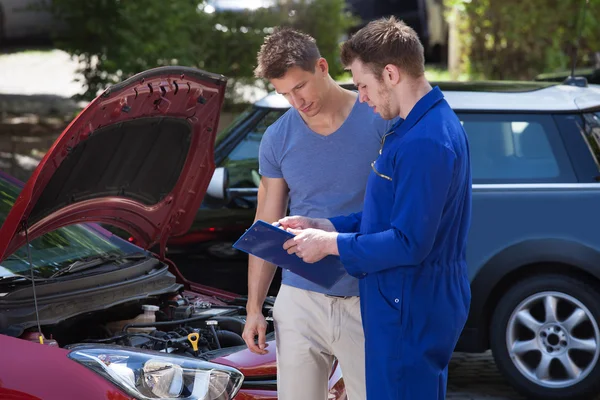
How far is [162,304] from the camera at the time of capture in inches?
186

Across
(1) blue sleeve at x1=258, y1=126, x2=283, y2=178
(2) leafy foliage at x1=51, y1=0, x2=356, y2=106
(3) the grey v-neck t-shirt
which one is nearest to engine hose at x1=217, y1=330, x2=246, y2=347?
(3) the grey v-neck t-shirt

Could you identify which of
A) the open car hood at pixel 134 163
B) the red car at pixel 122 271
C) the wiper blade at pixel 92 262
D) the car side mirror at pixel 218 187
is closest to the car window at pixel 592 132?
the car side mirror at pixel 218 187

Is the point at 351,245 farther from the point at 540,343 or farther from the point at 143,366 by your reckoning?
the point at 540,343

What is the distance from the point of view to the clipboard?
10.8 feet

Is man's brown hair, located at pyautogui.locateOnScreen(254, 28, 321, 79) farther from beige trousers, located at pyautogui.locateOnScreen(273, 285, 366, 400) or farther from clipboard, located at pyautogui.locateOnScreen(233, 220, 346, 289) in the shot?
beige trousers, located at pyautogui.locateOnScreen(273, 285, 366, 400)

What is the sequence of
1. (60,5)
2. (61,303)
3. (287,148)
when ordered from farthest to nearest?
(60,5), (61,303), (287,148)

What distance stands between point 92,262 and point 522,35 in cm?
1118

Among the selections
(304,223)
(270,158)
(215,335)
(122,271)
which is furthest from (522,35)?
(304,223)

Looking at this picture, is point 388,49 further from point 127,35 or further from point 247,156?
point 127,35

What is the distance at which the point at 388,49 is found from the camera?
3102 mm

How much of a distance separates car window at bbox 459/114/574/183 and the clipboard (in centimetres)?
283

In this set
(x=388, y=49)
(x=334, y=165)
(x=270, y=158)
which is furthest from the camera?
(x=270, y=158)

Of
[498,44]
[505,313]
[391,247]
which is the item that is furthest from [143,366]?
[498,44]

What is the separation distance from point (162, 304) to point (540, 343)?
2454 millimetres
